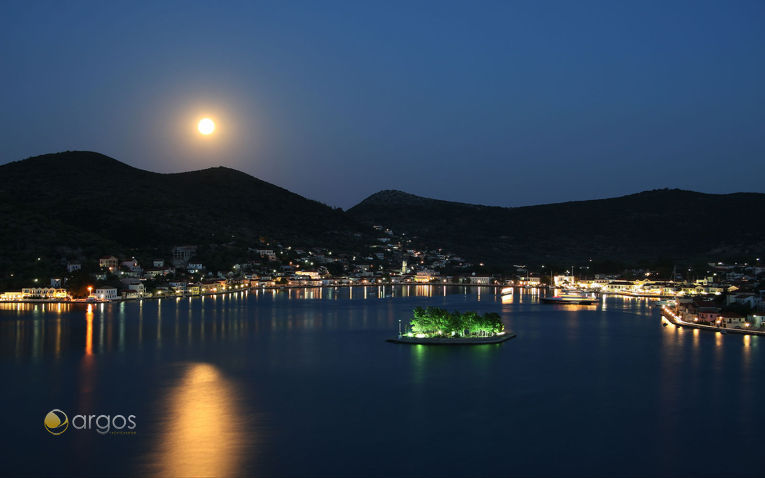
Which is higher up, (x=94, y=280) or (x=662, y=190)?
(x=662, y=190)

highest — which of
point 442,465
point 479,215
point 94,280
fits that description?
point 479,215

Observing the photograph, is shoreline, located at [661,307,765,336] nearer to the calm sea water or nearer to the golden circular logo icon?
the calm sea water

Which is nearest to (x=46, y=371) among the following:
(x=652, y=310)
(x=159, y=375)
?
(x=159, y=375)

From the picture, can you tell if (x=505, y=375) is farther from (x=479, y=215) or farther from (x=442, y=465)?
(x=479, y=215)

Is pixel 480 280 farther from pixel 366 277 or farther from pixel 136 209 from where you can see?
pixel 136 209

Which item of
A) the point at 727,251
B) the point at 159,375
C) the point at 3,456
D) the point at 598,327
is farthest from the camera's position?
the point at 727,251

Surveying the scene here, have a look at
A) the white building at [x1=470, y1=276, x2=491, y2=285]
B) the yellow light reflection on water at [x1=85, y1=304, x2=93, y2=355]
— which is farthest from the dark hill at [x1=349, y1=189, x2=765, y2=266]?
the yellow light reflection on water at [x1=85, y1=304, x2=93, y2=355]

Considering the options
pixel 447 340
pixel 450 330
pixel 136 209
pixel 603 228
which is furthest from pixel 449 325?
pixel 603 228
